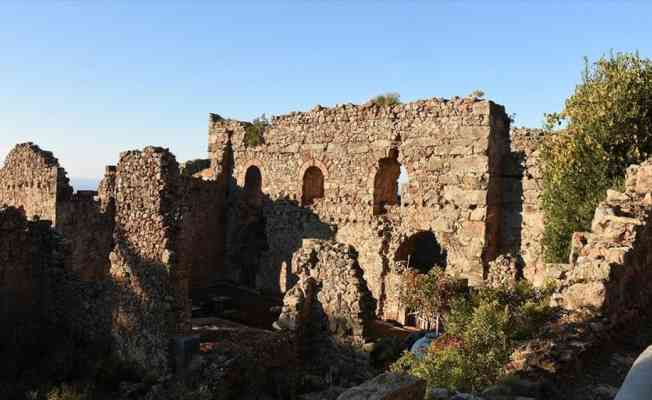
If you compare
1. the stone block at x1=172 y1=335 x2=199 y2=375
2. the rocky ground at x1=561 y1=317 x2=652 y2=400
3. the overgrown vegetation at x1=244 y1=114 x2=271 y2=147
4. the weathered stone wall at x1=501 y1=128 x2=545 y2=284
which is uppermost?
the overgrown vegetation at x1=244 y1=114 x2=271 y2=147

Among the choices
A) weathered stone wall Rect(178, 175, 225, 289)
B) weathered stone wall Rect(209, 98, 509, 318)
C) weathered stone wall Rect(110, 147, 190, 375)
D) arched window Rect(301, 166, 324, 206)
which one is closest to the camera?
weathered stone wall Rect(110, 147, 190, 375)

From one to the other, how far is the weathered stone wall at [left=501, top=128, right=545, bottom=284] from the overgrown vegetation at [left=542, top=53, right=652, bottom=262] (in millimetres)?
1413

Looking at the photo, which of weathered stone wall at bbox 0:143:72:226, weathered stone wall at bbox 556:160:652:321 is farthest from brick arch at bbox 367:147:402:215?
weathered stone wall at bbox 0:143:72:226

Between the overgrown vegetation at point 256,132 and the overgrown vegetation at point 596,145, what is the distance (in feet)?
33.9

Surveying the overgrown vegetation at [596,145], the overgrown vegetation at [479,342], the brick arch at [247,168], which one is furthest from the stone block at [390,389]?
the brick arch at [247,168]

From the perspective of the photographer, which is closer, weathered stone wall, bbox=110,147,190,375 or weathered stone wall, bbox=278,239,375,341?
weathered stone wall, bbox=110,147,190,375

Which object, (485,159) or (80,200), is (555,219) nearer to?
(485,159)

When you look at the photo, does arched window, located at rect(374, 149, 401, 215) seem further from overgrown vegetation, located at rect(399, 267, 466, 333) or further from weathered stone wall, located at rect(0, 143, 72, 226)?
weathered stone wall, located at rect(0, 143, 72, 226)

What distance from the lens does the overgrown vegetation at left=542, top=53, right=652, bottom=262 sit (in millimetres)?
11750

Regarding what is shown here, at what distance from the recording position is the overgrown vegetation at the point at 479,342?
20.2 ft

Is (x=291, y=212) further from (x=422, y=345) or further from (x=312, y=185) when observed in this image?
(x=422, y=345)

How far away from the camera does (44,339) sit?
11570 millimetres

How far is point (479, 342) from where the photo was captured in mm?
7012

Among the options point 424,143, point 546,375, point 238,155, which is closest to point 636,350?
point 546,375
